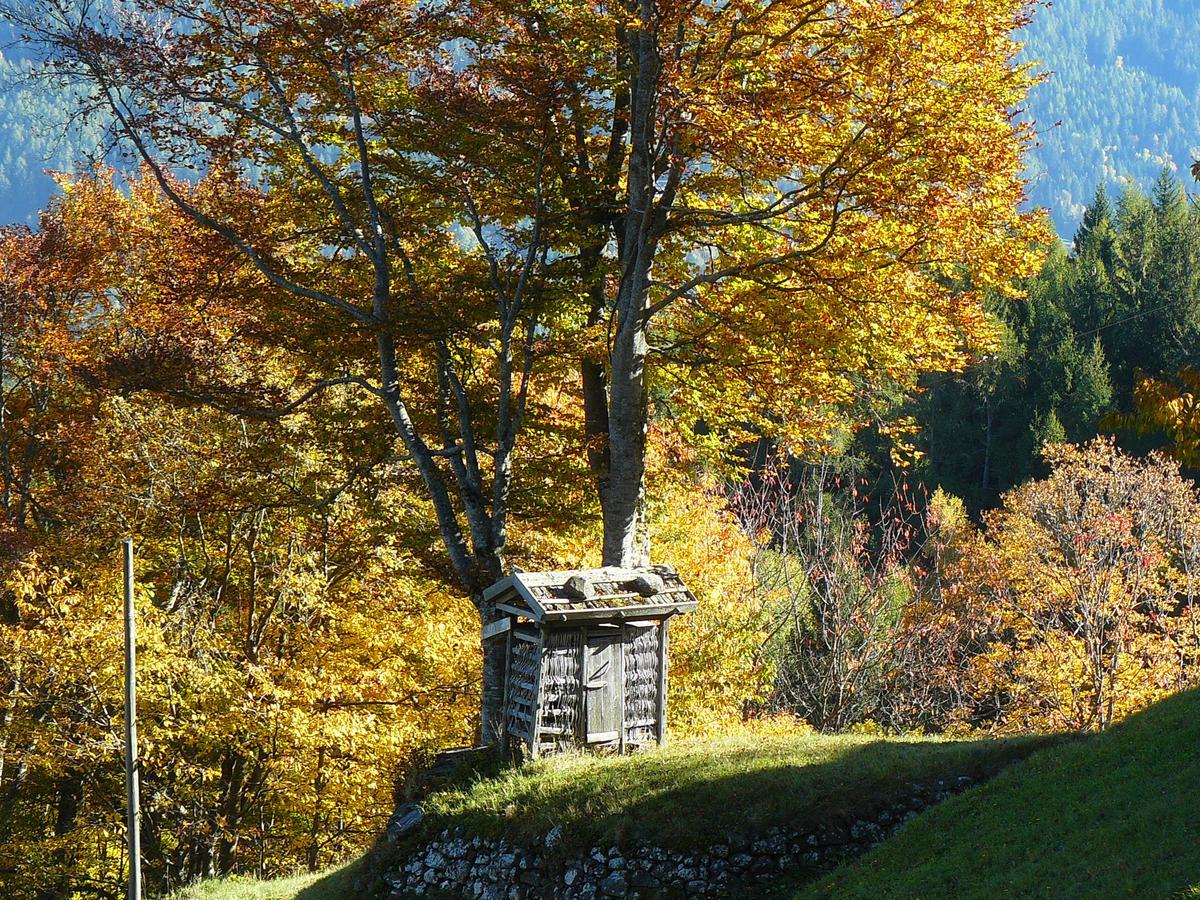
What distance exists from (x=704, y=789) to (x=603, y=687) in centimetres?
222

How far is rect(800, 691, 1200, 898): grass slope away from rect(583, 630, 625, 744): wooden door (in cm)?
376

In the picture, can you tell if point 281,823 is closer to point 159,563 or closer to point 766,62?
point 159,563

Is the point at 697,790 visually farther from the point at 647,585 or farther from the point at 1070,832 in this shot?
the point at 1070,832

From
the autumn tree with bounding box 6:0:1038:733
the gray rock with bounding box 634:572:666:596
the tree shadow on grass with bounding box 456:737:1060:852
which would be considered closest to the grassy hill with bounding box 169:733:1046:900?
the tree shadow on grass with bounding box 456:737:1060:852

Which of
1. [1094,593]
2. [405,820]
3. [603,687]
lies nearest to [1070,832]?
[603,687]

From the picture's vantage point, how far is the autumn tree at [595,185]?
11.4 meters

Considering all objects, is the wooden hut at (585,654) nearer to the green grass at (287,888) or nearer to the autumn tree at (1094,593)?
the green grass at (287,888)

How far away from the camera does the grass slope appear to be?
24.1ft

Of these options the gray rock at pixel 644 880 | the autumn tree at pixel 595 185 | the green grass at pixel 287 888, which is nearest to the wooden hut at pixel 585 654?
the autumn tree at pixel 595 185

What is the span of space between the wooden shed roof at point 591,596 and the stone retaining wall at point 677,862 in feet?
7.72

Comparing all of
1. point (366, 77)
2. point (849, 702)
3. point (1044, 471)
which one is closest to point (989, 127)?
point (366, 77)

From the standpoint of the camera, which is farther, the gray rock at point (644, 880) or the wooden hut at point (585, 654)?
the wooden hut at point (585, 654)

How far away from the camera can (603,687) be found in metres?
12.4

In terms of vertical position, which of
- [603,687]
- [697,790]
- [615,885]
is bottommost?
[615,885]
